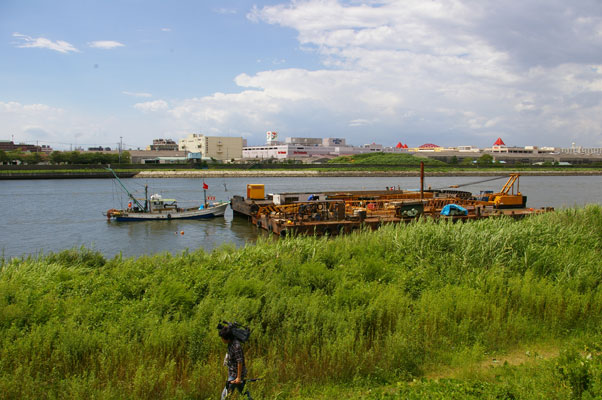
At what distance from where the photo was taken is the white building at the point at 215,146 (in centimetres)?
17325

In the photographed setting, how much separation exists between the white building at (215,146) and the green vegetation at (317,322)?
16317cm

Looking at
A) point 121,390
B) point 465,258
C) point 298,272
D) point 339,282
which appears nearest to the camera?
point 121,390

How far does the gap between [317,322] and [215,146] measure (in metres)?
172

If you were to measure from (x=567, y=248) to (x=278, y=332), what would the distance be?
35.8ft

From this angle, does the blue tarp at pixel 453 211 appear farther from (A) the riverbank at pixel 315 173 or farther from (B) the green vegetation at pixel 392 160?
(B) the green vegetation at pixel 392 160

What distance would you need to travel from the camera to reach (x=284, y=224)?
2797 centimetres

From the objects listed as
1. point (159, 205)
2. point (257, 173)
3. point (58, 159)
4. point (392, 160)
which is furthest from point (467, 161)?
point (159, 205)

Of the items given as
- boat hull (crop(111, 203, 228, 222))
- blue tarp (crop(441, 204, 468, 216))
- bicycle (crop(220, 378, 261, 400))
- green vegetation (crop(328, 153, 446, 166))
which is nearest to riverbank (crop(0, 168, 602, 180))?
green vegetation (crop(328, 153, 446, 166))

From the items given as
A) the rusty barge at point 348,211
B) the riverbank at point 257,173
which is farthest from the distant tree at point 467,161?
the rusty barge at point 348,211

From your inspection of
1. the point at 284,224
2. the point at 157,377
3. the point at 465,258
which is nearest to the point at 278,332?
the point at 157,377

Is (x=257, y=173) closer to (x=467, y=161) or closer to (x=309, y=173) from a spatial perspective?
(x=309, y=173)

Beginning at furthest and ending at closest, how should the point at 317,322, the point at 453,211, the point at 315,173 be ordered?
the point at 315,173 → the point at 453,211 → the point at 317,322

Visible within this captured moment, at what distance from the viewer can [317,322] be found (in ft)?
29.5

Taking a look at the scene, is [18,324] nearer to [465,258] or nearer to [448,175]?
[465,258]
